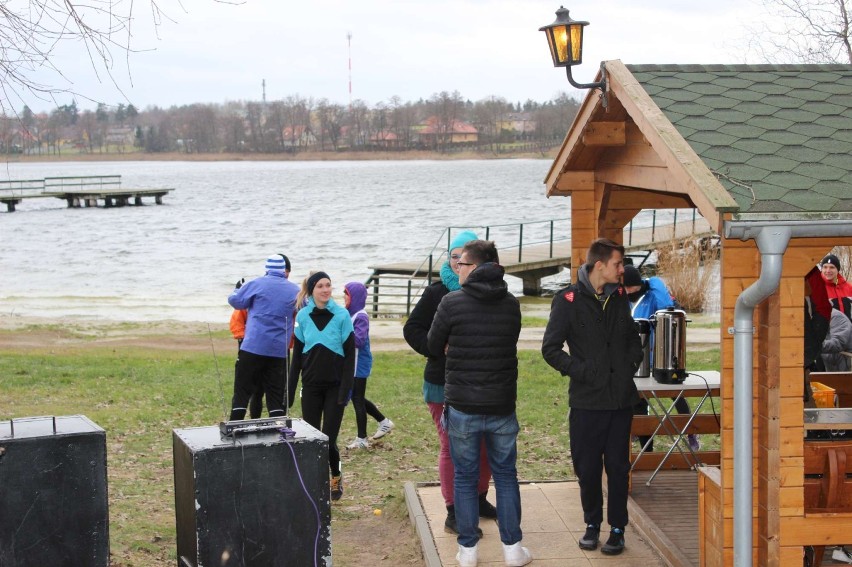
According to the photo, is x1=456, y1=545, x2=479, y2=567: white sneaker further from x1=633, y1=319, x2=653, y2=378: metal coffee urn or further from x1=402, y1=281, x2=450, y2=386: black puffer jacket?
x1=633, y1=319, x2=653, y2=378: metal coffee urn

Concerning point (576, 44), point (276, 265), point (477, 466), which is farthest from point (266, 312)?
point (576, 44)

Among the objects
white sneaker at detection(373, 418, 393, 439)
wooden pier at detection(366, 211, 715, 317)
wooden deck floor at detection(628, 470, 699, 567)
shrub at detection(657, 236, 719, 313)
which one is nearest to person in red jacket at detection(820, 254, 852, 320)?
wooden deck floor at detection(628, 470, 699, 567)

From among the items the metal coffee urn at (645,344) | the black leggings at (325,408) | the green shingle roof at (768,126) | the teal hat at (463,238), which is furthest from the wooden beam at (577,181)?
the black leggings at (325,408)

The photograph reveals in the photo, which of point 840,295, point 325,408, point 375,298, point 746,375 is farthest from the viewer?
point 375,298

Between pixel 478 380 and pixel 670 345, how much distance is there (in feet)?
5.94

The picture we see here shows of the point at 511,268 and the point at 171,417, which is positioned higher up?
the point at 171,417

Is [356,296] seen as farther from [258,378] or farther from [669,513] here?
[669,513]

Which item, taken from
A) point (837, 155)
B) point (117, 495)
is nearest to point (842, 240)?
point (837, 155)

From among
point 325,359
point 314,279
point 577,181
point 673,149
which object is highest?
point 673,149

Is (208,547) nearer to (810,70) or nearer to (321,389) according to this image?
(321,389)

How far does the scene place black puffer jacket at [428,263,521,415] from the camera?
5.49 metres

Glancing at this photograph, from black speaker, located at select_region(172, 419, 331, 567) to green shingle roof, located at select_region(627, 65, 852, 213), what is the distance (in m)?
2.29

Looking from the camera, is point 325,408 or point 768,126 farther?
point 325,408

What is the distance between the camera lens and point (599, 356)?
570 cm
